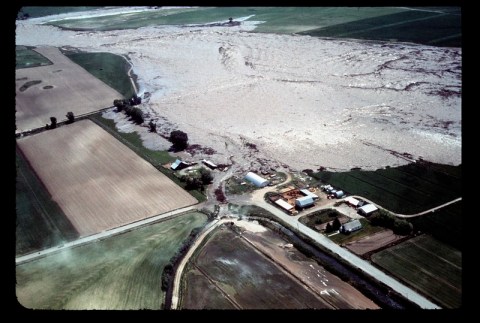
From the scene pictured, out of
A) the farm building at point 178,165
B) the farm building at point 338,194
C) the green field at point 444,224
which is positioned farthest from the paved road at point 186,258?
the green field at point 444,224

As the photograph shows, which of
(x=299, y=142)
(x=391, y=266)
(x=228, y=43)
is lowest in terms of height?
(x=391, y=266)

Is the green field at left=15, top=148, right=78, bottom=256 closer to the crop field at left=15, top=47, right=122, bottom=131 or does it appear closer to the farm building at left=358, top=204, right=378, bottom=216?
the crop field at left=15, top=47, right=122, bottom=131

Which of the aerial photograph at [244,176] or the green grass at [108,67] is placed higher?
the green grass at [108,67]

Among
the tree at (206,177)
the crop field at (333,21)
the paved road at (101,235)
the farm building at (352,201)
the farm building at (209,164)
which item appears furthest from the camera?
the crop field at (333,21)

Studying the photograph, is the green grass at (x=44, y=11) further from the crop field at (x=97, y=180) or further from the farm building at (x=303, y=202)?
the farm building at (x=303, y=202)
